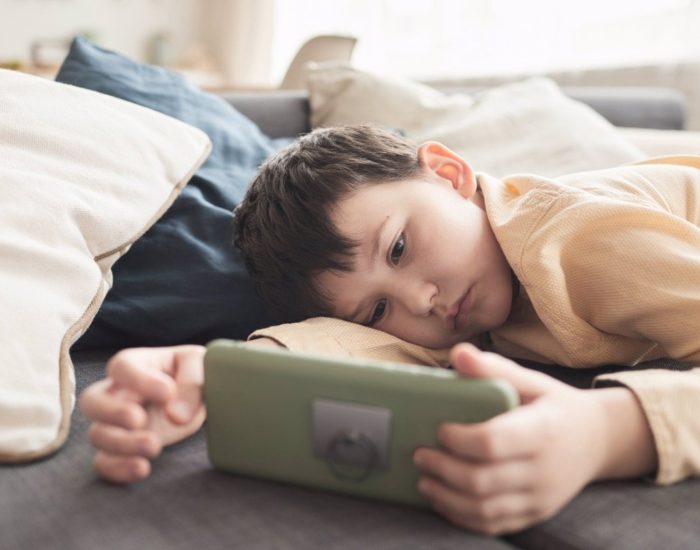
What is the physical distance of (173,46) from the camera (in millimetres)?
4195

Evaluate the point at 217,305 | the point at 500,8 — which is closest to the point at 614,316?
the point at 217,305

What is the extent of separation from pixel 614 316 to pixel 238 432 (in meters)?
0.46

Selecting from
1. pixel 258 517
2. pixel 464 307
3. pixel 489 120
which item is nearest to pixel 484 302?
pixel 464 307

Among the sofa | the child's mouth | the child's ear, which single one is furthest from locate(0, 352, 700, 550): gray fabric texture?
the child's ear

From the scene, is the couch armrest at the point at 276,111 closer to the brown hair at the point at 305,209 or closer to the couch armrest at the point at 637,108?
the brown hair at the point at 305,209

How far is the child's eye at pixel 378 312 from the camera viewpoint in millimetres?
943

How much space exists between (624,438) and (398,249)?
385 mm

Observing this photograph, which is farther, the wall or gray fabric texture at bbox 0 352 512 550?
the wall

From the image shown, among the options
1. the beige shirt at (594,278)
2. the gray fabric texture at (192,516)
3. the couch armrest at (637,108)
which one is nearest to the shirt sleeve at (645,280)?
the beige shirt at (594,278)

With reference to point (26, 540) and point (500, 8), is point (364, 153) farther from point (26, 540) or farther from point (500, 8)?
point (500, 8)

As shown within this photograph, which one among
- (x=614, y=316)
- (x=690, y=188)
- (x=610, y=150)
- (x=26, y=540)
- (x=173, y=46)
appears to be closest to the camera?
(x=26, y=540)

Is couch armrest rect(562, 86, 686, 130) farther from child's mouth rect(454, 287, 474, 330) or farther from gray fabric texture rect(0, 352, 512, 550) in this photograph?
gray fabric texture rect(0, 352, 512, 550)

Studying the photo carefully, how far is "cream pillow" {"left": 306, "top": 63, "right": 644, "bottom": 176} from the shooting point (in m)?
1.41

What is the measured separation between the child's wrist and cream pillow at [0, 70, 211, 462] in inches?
18.4
